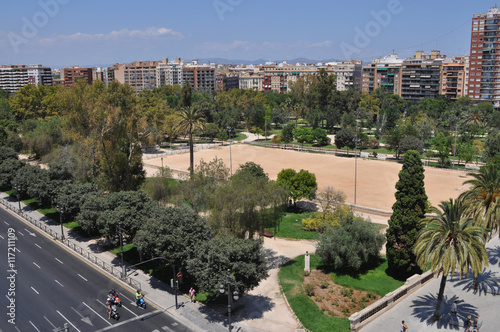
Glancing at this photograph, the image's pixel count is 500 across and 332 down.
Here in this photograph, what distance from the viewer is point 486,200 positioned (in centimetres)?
3278

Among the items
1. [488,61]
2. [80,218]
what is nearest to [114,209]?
[80,218]

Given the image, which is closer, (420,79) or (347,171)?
(347,171)

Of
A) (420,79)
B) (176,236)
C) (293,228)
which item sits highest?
(420,79)

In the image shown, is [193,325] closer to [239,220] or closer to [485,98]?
[239,220]

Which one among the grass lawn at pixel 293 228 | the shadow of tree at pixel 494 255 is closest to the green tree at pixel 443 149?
the grass lawn at pixel 293 228

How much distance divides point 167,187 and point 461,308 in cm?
3146

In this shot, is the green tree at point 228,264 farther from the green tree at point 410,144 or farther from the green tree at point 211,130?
the green tree at point 211,130

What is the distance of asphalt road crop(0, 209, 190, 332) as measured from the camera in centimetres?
2808

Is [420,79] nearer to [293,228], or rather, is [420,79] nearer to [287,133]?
[287,133]

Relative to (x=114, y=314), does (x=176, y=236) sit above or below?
above

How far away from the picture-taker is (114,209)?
130 feet

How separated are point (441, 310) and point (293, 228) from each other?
2051 cm

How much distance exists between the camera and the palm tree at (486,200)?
32.0 m

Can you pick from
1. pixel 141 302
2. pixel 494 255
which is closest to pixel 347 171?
pixel 494 255
